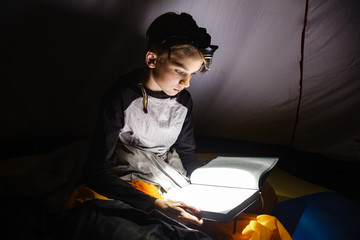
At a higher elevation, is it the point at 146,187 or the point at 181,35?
the point at 181,35

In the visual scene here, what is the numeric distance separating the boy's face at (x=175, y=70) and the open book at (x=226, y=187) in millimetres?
329

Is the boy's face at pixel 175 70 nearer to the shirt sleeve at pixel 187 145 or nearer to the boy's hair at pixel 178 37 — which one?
the boy's hair at pixel 178 37

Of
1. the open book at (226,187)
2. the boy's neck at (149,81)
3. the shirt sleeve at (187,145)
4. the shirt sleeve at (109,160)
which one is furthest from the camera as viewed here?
the shirt sleeve at (187,145)

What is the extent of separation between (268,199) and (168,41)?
2.43 ft

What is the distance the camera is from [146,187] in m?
0.92

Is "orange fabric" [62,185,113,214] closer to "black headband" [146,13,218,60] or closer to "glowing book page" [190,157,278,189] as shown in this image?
"glowing book page" [190,157,278,189]

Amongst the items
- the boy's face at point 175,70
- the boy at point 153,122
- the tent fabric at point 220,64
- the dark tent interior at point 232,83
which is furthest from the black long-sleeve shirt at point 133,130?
the tent fabric at point 220,64

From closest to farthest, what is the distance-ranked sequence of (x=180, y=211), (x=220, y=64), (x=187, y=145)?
(x=180, y=211) → (x=187, y=145) → (x=220, y=64)

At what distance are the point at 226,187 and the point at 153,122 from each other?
0.38 meters

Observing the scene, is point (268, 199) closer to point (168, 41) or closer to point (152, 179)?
point (152, 179)

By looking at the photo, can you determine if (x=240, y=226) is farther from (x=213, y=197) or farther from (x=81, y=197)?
(x=81, y=197)

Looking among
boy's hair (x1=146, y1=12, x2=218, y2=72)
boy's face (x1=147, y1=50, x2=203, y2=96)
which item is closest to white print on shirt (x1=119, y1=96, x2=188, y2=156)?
boy's face (x1=147, y1=50, x2=203, y2=96)

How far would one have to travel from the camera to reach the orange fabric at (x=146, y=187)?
905mm

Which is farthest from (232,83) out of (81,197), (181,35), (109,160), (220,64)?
(81,197)
